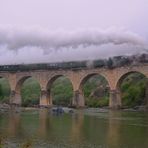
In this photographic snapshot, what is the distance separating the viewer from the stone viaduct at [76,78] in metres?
68.2

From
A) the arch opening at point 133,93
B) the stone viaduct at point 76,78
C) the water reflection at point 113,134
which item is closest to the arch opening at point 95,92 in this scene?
the stone viaduct at point 76,78

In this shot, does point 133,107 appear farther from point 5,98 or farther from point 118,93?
point 5,98

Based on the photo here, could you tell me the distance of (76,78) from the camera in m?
75.0

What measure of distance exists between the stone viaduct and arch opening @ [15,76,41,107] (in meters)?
0.25

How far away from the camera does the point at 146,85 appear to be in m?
68.9

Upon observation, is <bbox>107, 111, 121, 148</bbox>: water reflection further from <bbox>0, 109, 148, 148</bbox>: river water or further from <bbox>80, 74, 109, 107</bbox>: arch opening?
<bbox>80, 74, 109, 107</bbox>: arch opening

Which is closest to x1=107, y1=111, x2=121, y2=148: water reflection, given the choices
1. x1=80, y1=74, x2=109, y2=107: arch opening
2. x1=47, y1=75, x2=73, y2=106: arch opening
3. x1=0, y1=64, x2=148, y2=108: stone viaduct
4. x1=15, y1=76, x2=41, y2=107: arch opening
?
x1=0, y1=64, x2=148, y2=108: stone viaduct

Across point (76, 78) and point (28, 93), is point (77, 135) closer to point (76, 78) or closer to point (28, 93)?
point (76, 78)

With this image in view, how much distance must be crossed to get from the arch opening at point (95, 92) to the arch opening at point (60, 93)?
136 inches

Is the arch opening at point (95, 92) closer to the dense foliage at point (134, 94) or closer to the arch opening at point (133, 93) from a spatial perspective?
the dense foliage at point (134, 94)

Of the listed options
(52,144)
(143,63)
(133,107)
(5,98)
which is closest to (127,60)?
(143,63)

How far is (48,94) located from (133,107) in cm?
1874

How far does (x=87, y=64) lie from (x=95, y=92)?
13737 mm

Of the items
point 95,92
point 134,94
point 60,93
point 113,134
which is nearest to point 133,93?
point 134,94
